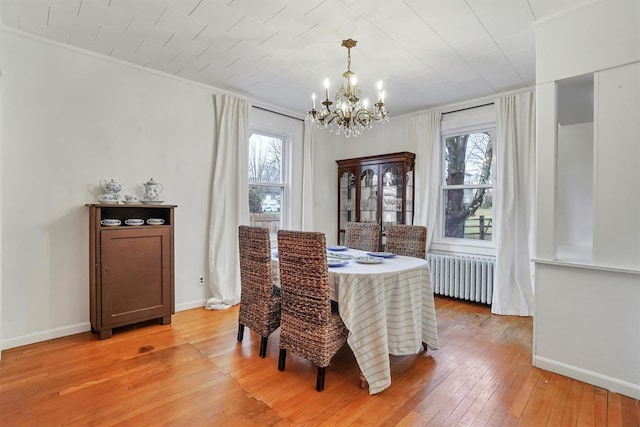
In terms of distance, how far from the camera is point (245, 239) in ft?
8.56

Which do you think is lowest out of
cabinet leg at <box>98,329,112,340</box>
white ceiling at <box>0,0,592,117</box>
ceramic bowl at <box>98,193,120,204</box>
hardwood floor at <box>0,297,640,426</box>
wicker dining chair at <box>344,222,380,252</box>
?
hardwood floor at <box>0,297,640,426</box>

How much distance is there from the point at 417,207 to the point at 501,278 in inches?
53.6

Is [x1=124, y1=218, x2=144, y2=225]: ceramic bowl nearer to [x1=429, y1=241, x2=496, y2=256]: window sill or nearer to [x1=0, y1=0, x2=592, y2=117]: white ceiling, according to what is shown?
[x1=0, y1=0, x2=592, y2=117]: white ceiling

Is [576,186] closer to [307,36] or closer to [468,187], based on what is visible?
[468,187]

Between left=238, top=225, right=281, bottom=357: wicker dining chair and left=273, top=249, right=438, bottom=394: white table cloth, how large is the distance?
1.83 ft

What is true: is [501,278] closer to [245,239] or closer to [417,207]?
[417,207]

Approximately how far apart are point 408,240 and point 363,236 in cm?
62

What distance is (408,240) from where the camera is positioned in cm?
311

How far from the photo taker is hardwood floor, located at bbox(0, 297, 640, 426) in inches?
70.0

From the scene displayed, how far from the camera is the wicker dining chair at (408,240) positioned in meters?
3.02

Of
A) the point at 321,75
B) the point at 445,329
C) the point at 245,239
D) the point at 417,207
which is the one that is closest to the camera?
the point at 245,239

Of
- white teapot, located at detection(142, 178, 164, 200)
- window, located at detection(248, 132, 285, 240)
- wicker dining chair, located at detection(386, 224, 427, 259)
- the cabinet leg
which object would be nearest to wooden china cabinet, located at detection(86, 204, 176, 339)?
the cabinet leg

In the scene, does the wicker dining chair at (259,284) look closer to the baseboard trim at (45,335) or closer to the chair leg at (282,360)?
the chair leg at (282,360)

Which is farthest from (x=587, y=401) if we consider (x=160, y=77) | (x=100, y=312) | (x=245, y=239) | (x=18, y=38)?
(x=18, y=38)
